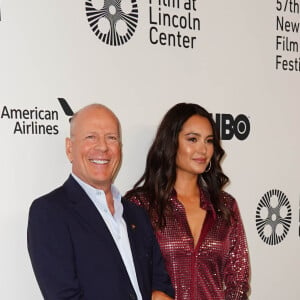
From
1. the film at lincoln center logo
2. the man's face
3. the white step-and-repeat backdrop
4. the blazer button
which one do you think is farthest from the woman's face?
the blazer button

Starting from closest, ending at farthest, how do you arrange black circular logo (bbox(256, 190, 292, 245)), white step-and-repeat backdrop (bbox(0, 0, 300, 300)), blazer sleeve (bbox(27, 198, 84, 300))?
1. blazer sleeve (bbox(27, 198, 84, 300))
2. white step-and-repeat backdrop (bbox(0, 0, 300, 300))
3. black circular logo (bbox(256, 190, 292, 245))

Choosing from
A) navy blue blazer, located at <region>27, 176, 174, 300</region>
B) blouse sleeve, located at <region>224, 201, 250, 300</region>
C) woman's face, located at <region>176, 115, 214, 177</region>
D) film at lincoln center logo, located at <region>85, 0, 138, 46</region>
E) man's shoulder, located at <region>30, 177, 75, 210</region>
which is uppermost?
film at lincoln center logo, located at <region>85, 0, 138, 46</region>

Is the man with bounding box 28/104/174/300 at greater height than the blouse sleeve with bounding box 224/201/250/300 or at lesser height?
greater

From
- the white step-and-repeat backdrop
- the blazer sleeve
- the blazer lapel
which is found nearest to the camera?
the blazer sleeve

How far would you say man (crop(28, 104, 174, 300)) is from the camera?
5.80ft

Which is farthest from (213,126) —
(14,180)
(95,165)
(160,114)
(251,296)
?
(251,296)

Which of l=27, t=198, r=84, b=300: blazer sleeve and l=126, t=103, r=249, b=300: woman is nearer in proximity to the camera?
l=27, t=198, r=84, b=300: blazer sleeve

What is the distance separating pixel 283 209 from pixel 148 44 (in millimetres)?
1287

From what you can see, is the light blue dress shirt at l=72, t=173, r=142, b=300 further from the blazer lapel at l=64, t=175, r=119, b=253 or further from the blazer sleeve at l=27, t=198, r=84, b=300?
the blazer sleeve at l=27, t=198, r=84, b=300

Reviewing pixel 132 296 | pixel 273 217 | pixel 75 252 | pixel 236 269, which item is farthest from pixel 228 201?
pixel 75 252

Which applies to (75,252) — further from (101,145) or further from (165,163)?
(165,163)

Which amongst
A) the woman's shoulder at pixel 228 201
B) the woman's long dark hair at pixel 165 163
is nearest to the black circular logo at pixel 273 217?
the woman's shoulder at pixel 228 201

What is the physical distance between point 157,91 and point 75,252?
1.09 meters

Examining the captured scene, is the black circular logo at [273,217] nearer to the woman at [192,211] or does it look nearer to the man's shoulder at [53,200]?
the woman at [192,211]
